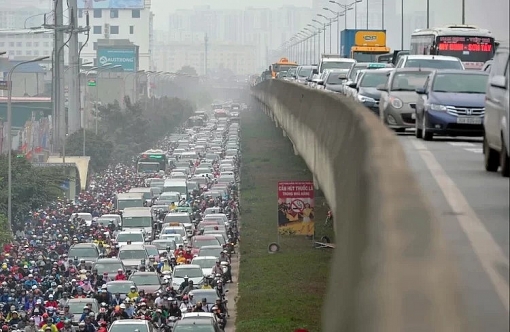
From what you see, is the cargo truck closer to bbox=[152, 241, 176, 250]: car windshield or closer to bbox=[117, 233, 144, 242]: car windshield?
bbox=[117, 233, 144, 242]: car windshield

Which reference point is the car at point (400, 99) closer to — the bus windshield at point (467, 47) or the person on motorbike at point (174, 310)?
the person on motorbike at point (174, 310)

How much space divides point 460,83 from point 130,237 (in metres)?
24.0

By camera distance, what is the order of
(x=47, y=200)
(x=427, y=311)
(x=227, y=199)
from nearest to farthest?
1. (x=427, y=311)
2. (x=47, y=200)
3. (x=227, y=199)

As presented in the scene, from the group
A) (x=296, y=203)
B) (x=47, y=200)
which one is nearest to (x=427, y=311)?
(x=296, y=203)

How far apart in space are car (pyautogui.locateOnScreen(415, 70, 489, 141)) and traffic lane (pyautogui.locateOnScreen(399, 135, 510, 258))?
186 mm

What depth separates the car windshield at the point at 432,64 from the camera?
95.6 feet

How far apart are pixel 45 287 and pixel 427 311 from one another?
86.7 ft

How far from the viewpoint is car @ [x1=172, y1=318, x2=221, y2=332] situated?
23375mm

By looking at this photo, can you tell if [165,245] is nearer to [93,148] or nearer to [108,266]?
[108,266]

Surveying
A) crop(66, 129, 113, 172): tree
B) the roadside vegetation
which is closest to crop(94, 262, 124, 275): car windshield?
the roadside vegetation

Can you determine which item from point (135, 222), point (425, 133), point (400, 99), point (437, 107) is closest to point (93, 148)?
point (135, 222)

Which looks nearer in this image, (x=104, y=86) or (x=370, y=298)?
(x=370, y=298)

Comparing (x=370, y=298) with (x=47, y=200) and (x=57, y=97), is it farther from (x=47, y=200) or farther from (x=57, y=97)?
(x=57, y=97)

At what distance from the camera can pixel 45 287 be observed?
30.5 metres
